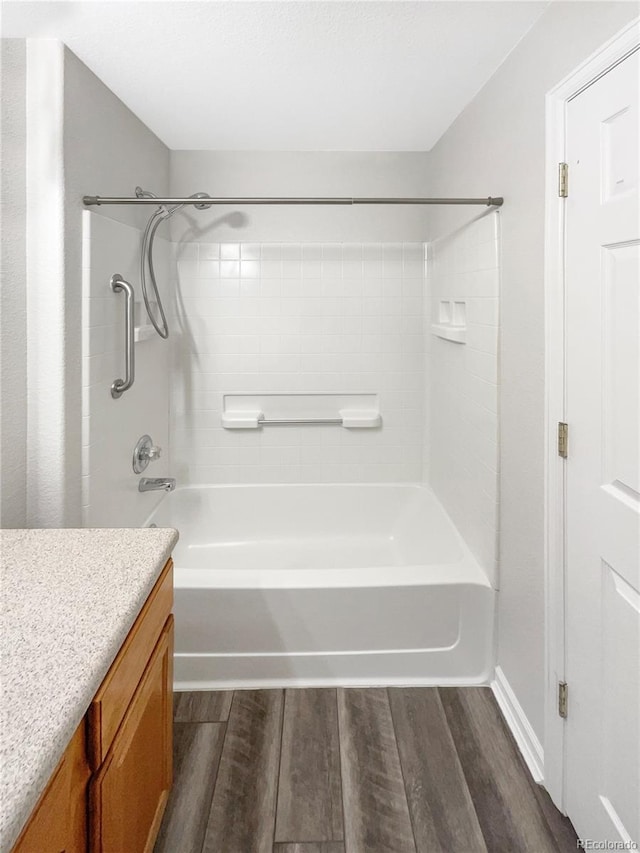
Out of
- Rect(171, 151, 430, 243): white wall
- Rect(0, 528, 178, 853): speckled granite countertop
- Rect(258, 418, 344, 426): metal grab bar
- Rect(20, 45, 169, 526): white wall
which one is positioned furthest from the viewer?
Rect(258, 418, 344, 426): metal grab bar

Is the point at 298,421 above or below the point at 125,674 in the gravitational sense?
above

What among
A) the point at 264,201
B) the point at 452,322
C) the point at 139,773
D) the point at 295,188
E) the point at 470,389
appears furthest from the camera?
the point at 295,188

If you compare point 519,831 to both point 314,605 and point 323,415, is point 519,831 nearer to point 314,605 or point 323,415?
point 314,605

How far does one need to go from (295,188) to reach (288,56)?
1.25 metres

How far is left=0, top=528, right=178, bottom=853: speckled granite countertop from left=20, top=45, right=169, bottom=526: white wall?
1.45 feet

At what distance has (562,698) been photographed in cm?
171

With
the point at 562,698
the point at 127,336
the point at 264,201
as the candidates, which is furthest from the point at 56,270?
the point at 562,698

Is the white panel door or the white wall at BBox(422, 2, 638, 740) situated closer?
the white panel door

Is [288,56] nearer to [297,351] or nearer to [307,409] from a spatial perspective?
[297,351]

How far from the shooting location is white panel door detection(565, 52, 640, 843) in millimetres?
1348

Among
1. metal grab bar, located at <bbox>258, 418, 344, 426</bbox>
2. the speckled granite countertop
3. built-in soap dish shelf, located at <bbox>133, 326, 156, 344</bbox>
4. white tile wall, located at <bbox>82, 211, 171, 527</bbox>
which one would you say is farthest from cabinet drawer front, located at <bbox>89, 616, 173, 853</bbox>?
metal grab bar, located at <bbox>258, 418, 344, 426</bbox>

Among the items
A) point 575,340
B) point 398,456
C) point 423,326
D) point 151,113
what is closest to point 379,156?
point 423,326

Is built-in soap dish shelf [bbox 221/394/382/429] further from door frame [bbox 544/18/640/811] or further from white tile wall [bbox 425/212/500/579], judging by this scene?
door frame [bbox 544/18/640/811]

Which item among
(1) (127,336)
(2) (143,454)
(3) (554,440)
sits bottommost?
(2) (143,454)
